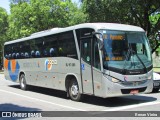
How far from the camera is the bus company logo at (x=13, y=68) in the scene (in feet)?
67.6

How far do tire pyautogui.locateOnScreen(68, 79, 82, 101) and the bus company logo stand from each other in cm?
714

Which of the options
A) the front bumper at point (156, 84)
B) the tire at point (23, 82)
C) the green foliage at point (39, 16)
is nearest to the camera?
the front bumper at point (156, 84)

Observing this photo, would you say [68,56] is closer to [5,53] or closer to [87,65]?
[87,65]

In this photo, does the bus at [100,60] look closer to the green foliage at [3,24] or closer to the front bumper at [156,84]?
the front bumper at [156,84]

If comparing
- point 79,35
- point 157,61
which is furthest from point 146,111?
point 157,61

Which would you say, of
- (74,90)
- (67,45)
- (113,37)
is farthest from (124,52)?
(67,45)

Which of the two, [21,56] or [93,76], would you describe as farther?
[21,56]

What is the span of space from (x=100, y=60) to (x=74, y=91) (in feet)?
8.17

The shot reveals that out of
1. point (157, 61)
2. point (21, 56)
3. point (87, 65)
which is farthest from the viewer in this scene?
point (157, 61)

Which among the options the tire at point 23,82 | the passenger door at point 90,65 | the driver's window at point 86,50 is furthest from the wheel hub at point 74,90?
the tire at point 23,82

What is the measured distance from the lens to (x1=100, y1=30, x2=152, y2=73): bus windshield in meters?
11.9

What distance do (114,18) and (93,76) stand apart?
50.7 ft

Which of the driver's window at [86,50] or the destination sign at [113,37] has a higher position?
the destination sign at [113,37]

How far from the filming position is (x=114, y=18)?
27.1 meters
